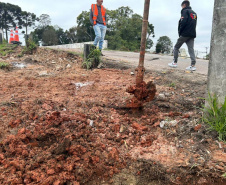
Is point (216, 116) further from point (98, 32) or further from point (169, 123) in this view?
point (98, 32)

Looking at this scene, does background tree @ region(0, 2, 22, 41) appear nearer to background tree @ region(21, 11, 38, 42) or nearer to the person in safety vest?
background tree @ region(21, 11, 38, 42)

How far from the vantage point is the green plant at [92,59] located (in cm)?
539

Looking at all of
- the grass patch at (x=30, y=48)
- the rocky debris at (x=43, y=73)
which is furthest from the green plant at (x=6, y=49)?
the rocky debris at (x=43, y=73)

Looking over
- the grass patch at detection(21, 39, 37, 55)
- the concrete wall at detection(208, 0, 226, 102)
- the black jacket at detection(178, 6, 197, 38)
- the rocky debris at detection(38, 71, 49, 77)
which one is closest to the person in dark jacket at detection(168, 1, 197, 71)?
the black jacket at detection(178, 6, 197, 38)

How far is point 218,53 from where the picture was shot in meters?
2.31

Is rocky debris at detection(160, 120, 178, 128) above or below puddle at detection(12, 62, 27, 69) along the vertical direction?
below

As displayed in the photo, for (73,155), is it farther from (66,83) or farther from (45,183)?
(66,83)

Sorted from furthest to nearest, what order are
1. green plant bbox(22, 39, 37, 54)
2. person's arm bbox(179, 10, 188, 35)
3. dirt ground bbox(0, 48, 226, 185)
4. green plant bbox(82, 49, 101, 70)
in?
1. green plant bbox(22, 39, 37, 54)
2. green plant bbox(82, 49, 101, 70)
3. person's arm bbox(179, 10, 188, 35)
4. dirt ground bbox(0, 48, 226, 185)

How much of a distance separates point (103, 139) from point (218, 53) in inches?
66.9

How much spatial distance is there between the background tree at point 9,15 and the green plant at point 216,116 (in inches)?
1465

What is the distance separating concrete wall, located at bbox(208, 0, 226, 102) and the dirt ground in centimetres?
23

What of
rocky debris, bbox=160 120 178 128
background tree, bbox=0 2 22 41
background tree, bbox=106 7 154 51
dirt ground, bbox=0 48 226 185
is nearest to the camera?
dirt ground, bbox=0 48 226 185

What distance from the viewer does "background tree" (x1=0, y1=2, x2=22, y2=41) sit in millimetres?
33062

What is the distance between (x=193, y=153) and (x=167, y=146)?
300mm
